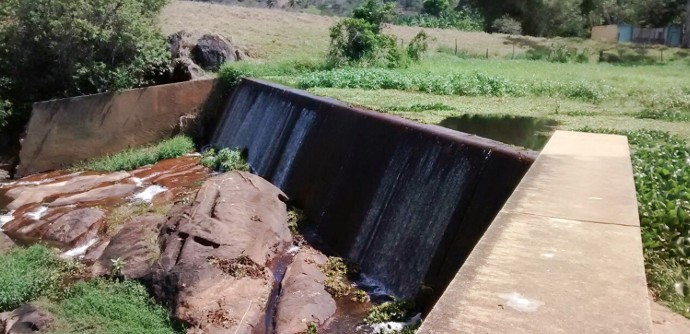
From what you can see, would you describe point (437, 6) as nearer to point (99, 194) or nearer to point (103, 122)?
point (103, 122)

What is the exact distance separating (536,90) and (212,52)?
13.2 meters

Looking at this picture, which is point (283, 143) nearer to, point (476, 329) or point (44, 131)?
point (44, 131)

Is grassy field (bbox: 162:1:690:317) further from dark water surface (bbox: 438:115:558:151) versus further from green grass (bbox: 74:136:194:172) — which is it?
green grass (bbox: 74:136:194:172)

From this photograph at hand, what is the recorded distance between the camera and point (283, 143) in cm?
1427

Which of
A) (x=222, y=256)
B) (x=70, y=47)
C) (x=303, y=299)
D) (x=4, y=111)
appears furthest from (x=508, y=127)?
(x=4, y=111)

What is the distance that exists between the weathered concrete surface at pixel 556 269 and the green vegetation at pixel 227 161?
1069cm

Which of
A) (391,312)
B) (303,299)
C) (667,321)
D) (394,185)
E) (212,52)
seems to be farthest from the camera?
(212,52)

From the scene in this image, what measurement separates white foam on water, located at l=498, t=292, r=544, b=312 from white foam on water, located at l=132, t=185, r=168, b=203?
11559mm

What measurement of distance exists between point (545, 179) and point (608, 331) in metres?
2.98

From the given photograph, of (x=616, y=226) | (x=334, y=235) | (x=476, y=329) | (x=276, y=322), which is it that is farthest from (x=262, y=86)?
(x=476, y=329)

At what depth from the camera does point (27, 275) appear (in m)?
9.19

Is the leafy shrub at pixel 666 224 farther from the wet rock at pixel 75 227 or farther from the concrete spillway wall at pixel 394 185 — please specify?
the wet rock at pixel 75 227

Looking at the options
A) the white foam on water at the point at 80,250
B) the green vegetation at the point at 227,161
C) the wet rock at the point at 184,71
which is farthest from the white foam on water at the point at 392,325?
the wet rock at the point at 184,71

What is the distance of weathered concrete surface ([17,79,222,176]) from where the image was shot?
1830cm
